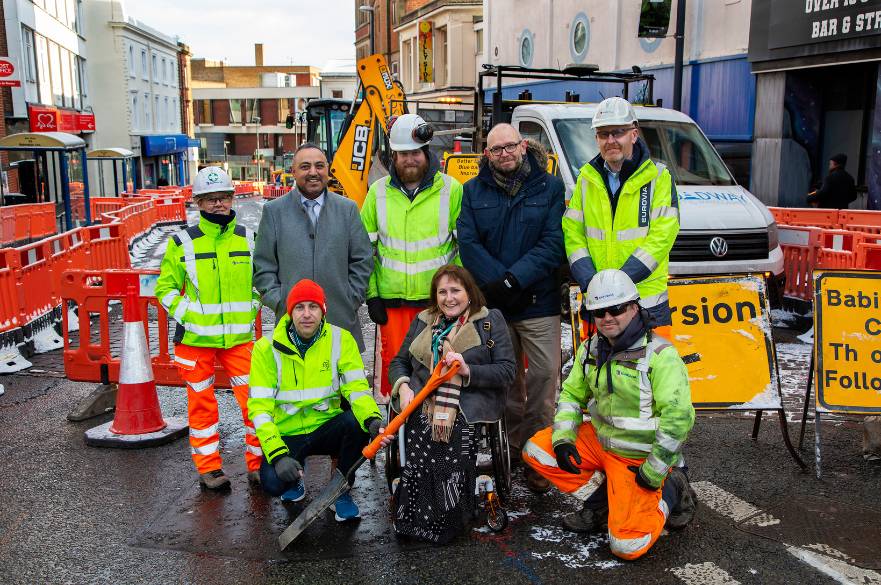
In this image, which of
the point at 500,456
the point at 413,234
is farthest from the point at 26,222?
the point at 500,456

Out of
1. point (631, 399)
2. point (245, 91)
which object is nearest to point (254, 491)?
point (631, 399)

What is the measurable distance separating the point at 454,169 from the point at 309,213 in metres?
7.75

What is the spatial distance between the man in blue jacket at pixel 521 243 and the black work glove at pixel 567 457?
778 millimetres

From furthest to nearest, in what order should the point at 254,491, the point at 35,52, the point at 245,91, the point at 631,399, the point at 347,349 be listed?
the point at 245,91, the point at 35,52, the point at 254,491, the point at 347,349, the point at 631,399

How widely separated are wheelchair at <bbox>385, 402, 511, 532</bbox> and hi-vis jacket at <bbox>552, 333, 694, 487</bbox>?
35 cm

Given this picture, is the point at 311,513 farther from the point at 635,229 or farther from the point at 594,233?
the point at 635,229

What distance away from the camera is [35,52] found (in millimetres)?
32938

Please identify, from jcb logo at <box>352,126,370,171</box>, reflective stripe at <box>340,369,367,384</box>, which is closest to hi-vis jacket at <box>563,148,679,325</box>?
reflective stripe at <box>340,369,367,384</box>

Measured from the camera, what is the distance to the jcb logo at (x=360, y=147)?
16000mm

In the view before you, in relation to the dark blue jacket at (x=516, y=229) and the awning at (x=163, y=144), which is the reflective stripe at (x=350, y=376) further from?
the awning at (x=163, y=144)

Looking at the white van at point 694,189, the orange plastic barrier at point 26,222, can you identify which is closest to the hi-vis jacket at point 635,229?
the white van at point 694,189

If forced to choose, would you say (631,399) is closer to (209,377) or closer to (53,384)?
(209,377)

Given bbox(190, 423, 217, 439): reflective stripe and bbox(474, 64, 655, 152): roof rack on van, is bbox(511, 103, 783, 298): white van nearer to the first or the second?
bbox(474, 64, 655, 152): roof rack on van

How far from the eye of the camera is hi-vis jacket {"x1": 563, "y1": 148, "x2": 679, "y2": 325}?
16.1 feet
